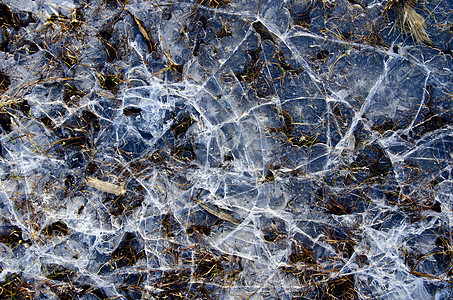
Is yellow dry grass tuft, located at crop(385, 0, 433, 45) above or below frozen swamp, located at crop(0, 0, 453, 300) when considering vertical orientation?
above

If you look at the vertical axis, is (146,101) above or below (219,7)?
below

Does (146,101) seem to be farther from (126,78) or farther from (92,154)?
(92,154)

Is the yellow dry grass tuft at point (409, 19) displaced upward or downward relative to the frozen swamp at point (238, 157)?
upward

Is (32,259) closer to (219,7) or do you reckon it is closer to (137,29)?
(137,29)

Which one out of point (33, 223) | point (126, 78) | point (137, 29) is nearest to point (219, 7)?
point (137, 29)

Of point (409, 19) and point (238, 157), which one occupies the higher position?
point (409, 19)

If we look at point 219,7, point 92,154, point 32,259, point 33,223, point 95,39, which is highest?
point 219,7

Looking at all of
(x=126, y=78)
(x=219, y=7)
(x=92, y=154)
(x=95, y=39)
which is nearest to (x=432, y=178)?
(x=219, y=7)
